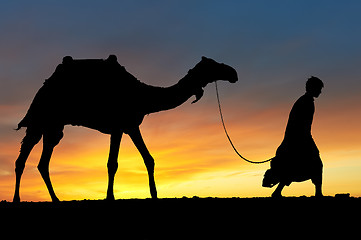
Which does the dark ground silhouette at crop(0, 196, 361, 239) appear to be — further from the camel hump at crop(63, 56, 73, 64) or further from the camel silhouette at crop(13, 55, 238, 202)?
the camel hump at crop(63, 56, 73, 64)

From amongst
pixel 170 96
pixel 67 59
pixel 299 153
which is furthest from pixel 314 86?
pixel 67 59

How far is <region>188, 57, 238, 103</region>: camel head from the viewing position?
14852 millimetres

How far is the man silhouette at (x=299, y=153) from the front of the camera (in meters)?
13.9

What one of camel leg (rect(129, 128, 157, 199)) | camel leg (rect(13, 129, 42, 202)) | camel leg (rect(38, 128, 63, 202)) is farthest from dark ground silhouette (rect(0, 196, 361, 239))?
camel leg (rect(13, 129, 42, 202))

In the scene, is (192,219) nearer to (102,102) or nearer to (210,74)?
(210,74)

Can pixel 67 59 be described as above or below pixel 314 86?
above

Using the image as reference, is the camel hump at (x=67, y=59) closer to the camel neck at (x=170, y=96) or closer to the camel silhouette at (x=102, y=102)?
the camel silhouette at (x=102, y=102)

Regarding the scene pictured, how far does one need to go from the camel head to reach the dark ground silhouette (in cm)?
386

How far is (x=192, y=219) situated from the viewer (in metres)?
9.95

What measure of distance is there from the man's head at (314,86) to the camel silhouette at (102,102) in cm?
188

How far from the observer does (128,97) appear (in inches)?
603

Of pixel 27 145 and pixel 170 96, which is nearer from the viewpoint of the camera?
pixel 170 96

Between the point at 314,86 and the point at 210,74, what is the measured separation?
8.46 feet

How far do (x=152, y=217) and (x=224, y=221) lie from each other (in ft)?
3.99
